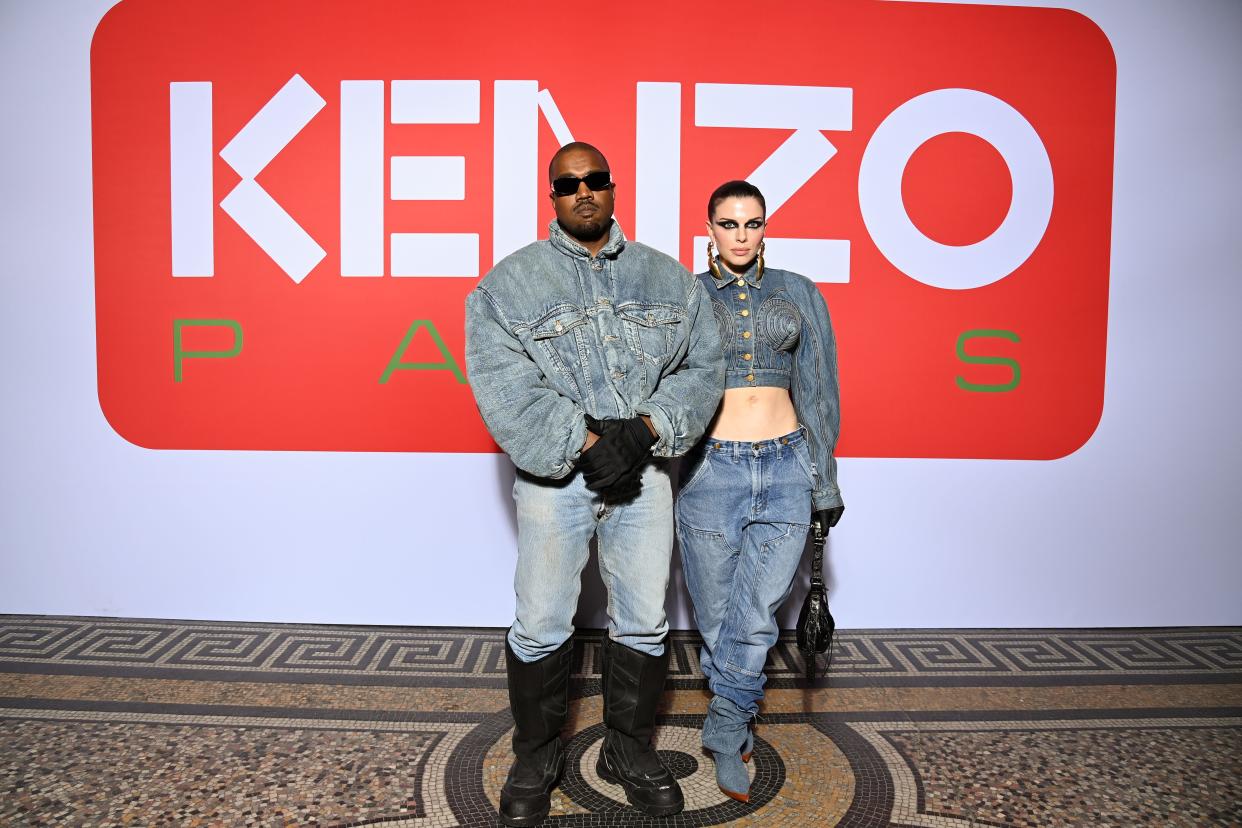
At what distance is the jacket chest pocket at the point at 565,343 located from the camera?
6.00 feet

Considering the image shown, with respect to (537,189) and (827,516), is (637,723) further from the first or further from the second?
(537,189)

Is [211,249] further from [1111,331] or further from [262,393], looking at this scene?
[1111,331]

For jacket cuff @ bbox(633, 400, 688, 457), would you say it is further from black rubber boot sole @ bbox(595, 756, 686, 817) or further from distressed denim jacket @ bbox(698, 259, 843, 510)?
black rubber boot sole @ bbox(595, 756, 686, 817)

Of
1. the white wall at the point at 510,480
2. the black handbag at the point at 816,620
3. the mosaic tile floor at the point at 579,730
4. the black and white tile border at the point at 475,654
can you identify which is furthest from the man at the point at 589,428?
the white wall at the point at 510,480

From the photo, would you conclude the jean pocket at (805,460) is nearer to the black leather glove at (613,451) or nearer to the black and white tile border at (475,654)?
the black leather glove at (613,451)

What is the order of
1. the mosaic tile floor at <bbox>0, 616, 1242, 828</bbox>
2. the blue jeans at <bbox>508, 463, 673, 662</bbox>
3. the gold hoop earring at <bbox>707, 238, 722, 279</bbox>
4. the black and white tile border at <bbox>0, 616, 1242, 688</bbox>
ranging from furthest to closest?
the black and white tile border at <bbox>0, 616, 1242, 688</bbox>
the gold hoop earring at <bbox>707, 238, 722, 279</bbox>
the mosaic tile floor at <bbox>0, 616, 1242, 828</bbox>
the blue jeans at <bbox>508, 463, 673, 662</bbox>

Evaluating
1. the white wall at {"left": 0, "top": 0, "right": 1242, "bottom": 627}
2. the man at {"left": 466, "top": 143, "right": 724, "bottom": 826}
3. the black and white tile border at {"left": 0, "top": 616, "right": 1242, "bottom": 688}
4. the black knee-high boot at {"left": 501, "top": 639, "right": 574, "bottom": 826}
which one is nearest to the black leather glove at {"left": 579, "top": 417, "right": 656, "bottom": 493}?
the man at {"left": 466, "top": 143, "right": 724, "bottom": 826}

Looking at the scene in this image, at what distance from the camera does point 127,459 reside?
10.5 ft

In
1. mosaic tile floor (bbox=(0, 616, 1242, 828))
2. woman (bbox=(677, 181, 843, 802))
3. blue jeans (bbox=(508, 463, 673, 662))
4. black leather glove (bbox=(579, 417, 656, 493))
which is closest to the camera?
black leather glove (bbox=(579, 417, 656, 493))

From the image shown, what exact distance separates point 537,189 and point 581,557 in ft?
5.59

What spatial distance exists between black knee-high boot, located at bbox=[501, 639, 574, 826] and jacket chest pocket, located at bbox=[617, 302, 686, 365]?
766mm

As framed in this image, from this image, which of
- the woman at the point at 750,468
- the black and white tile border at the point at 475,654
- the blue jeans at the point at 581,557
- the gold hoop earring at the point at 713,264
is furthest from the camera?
the black and white tile border at the point at 475,654

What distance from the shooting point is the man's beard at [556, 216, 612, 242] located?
1843mm

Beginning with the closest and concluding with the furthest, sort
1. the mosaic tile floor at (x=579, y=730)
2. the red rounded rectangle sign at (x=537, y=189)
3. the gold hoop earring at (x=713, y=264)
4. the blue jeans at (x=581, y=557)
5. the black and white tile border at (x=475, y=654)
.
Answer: the blue jeans at (x=581, y=557) < the mosaic tile floor at (x=579, y=730) < the gold hoop earring at (x=713, y=264) < the black and white tile border at (x=475, y=654) < the red rounded rectangle sign at (x=537, y=189)
